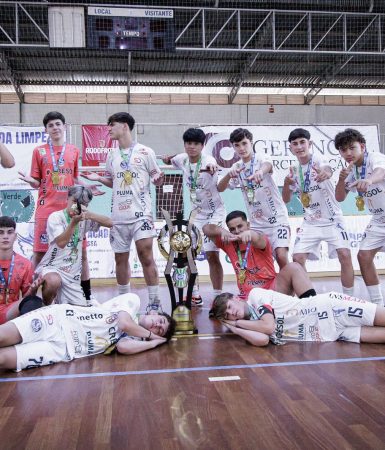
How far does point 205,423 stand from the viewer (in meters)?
2.18

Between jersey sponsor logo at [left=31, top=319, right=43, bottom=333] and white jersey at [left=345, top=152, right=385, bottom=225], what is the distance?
3082 millimetres

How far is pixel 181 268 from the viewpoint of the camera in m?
4.26

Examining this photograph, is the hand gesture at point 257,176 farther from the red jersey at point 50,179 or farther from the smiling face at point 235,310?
the red jersey at point 50,179

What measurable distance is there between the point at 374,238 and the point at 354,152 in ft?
2.91

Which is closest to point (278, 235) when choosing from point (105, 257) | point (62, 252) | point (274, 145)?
point (62, 252)

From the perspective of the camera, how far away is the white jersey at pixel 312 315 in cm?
350

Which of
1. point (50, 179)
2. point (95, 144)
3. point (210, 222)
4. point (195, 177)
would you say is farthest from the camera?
point (95, 144)

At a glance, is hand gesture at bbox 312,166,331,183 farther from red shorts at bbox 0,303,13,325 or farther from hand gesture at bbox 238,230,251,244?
red shorts at bbox 0,303,13,325

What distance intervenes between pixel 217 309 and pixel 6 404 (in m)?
1.74

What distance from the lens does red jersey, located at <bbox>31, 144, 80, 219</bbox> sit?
177 inches

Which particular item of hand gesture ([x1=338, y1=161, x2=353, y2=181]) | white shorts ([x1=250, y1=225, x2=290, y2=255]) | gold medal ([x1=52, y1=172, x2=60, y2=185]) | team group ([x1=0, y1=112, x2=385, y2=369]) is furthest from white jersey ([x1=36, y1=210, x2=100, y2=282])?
hand gesture ([x1=338, y1=161, x2=353, y2=181])

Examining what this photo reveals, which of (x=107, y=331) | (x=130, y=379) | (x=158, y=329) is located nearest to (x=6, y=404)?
(x=130, y=379)

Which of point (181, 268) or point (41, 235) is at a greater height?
point (41, 235)

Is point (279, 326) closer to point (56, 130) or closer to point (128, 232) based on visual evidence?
point (128, 232)
